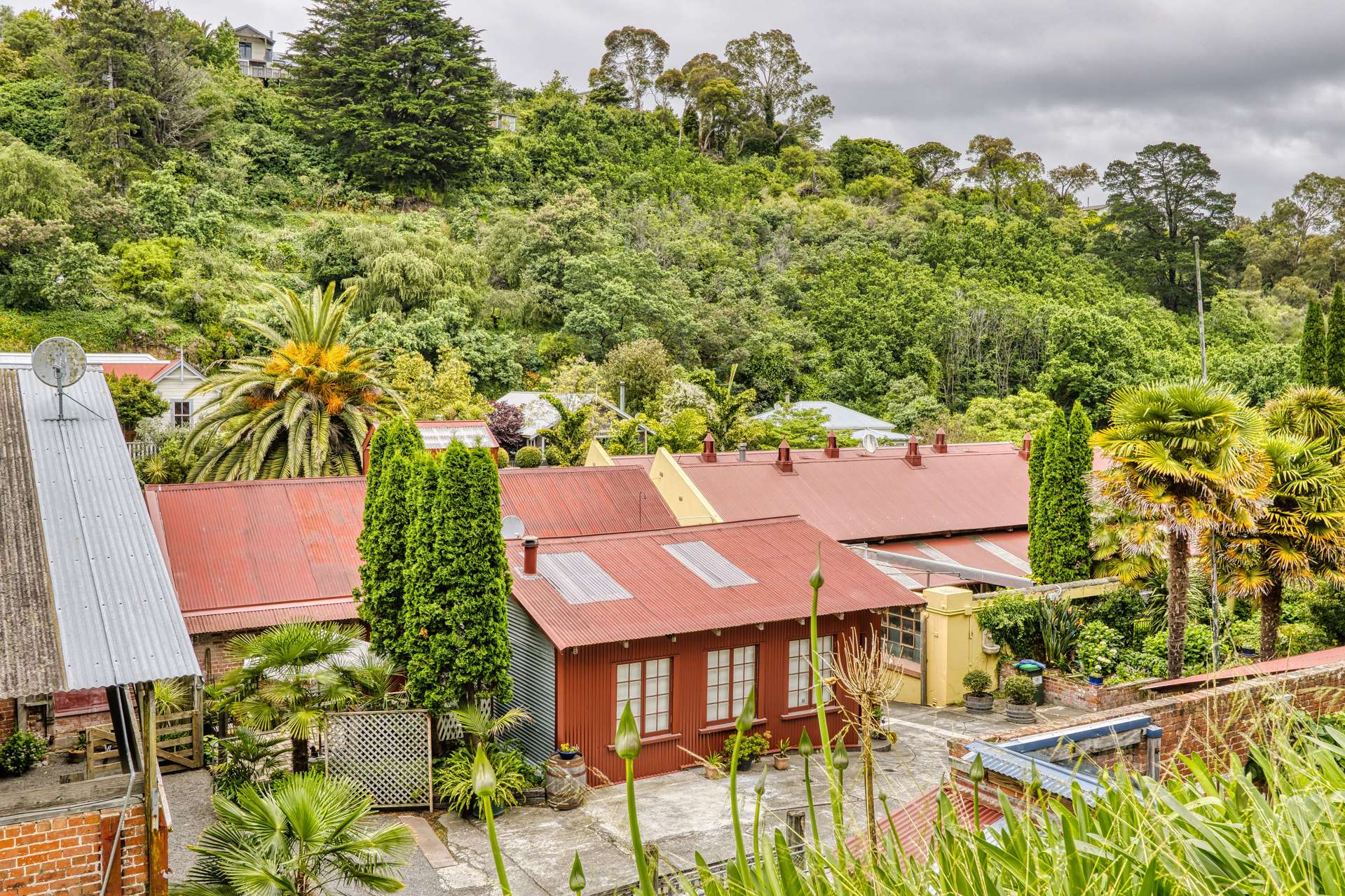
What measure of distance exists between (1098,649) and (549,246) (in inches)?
1384

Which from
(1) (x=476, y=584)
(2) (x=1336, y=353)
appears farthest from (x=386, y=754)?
(2) (x=1336, y=353)

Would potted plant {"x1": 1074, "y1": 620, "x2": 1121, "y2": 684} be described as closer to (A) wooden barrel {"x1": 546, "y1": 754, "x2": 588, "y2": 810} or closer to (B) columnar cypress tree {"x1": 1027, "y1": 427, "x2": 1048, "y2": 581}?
(B) columnar cypress tree {"x1": 1027, "y1": 427, "x2": 1048, "y2": 581}

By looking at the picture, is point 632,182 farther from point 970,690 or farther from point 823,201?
point 970,690

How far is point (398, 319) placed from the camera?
4328cm

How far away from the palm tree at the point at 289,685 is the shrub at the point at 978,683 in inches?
434

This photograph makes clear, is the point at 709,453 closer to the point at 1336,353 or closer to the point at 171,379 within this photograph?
the point at 1336,353

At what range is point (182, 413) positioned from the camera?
34750 mm

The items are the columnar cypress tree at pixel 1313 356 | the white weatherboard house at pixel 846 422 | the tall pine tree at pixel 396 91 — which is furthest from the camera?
the tall pine tree at pixel 396 91

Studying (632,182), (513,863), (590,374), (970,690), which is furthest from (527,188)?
(513,863)

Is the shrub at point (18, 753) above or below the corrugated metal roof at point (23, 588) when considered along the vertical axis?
below

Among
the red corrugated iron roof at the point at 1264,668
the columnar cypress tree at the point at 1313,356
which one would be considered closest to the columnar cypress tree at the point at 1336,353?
the columnar cypress tree at the point at 1313,356

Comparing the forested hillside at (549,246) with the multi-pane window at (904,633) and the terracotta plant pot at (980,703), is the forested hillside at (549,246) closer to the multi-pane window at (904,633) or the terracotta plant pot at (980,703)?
the multi-pane window at (904,633)

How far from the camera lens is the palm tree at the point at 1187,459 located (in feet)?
50.0

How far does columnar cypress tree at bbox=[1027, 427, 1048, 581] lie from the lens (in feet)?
71.3
